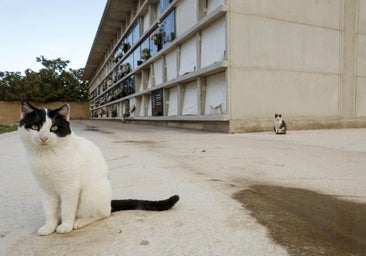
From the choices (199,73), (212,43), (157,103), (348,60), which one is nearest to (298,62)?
(348,60)

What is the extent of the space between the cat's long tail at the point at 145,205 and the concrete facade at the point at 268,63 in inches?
252

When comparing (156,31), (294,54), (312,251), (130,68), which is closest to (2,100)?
(130,68)

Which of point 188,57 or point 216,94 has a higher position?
point 188,57

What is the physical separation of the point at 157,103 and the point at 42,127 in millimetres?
13164

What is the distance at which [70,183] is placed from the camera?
147 centimetres

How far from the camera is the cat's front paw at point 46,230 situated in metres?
1.49

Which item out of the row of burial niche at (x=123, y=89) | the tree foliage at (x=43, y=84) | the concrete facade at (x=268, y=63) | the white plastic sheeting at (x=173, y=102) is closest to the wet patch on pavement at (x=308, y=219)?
the concrete facade at (x=268, y=63)

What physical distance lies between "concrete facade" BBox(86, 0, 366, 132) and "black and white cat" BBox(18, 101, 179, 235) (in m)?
6.64

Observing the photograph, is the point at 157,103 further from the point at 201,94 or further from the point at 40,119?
the point at 40,119

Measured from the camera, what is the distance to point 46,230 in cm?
150

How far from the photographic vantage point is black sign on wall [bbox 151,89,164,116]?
13.9 m

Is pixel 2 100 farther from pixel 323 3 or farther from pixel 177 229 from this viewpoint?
pixel 177 229

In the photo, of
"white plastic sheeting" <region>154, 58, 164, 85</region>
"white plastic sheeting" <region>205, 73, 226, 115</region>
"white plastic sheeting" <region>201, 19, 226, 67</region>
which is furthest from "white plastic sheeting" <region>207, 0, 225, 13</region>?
"white plastic sheeting" <region>154, 58, 164, 85</region>

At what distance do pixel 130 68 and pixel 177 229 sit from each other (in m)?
19.0
